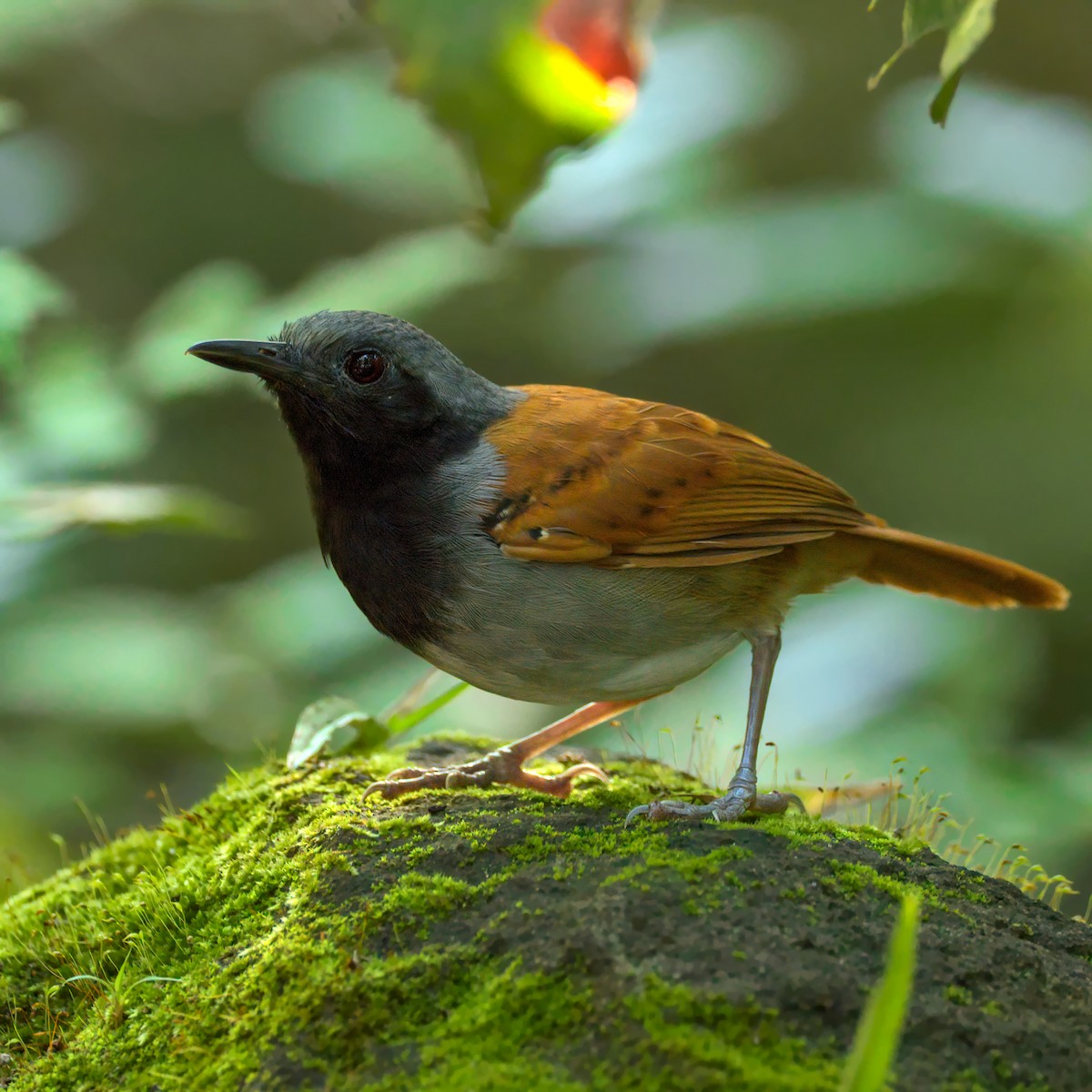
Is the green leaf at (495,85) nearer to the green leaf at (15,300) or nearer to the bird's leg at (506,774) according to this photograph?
the green leaf at (15,300)

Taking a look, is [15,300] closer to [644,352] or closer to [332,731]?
[332,731]

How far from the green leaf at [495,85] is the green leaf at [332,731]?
2825mm

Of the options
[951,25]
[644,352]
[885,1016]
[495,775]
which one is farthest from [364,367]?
[644,352]

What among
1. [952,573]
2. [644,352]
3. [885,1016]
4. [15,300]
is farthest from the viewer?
[644,352]

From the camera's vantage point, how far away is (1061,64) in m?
9.05

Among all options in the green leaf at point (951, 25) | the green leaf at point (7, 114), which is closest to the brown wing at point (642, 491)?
the green leaf at point (7, 114)

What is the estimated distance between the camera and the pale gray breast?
331cm

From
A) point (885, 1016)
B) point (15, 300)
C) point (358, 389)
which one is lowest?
point (885, 1016)

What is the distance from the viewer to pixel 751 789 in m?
3.33

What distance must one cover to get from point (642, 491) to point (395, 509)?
77cm

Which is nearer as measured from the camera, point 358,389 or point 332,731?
point 358,389

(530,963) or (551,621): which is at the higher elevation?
(551,621)

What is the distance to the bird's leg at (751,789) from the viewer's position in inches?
122

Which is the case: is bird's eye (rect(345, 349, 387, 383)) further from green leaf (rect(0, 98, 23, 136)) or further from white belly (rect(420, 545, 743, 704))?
green leaf (rect(0, 98, 23, 136))
